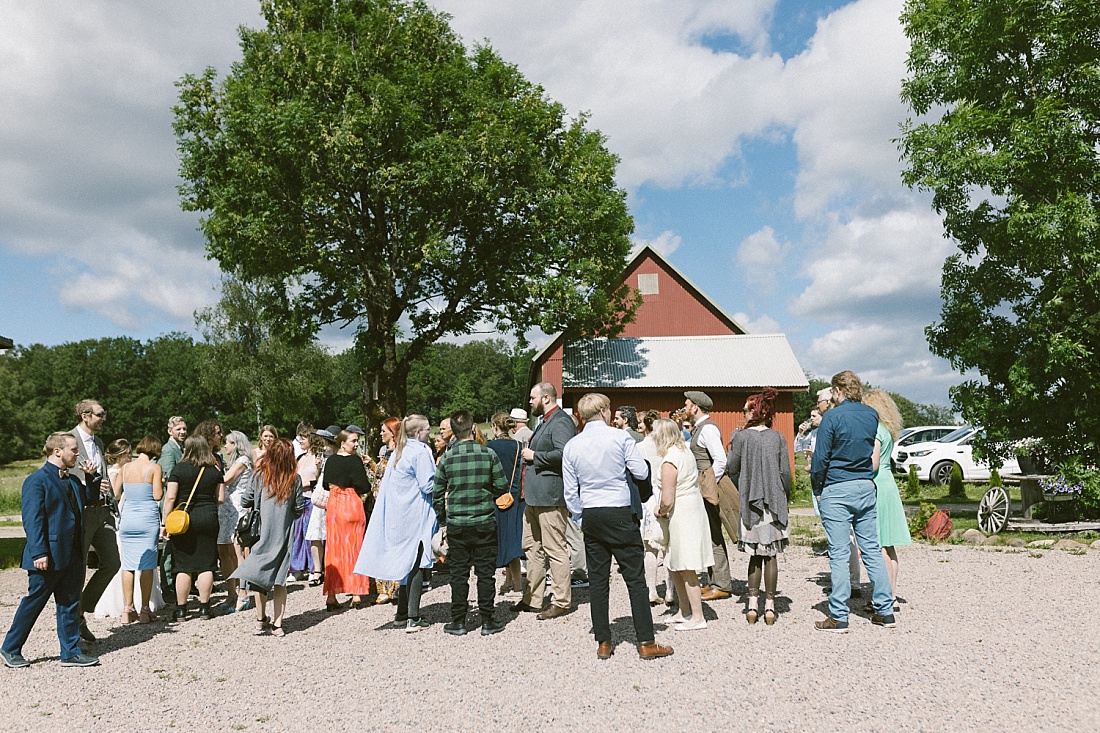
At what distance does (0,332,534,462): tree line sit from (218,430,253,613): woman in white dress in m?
15.2

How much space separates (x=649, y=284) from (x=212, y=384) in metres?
27.9

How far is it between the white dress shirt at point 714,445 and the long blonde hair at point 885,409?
140 cm

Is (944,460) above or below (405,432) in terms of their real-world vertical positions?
below

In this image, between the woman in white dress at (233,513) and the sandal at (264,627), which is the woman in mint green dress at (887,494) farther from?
the woman in white dress at (233,513)

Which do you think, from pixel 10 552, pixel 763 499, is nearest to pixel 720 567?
pixel 763 499

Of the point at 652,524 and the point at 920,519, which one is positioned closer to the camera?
the point at 652,524

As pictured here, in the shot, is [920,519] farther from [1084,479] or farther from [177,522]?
[177,522]

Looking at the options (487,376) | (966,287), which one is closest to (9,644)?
(966,287)

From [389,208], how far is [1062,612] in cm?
1938

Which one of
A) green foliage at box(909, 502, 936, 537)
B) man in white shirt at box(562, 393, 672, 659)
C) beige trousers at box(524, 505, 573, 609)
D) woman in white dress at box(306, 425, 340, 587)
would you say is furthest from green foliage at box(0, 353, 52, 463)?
man in white shirt at box(562, 393, 672, 659)

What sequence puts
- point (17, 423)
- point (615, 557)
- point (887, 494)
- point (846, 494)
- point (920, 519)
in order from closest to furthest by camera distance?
point (615, 557), point (846, 494), point (887, 494), point (920, 519), point (17, 423)

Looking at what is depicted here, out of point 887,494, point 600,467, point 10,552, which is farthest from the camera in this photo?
point 10,552

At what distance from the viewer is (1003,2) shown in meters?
12.3

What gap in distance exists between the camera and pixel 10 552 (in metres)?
12.5
